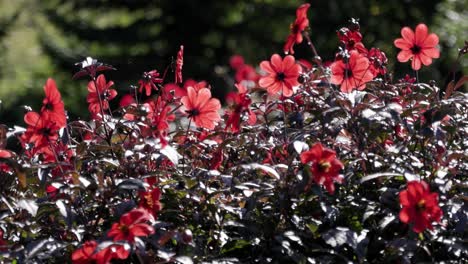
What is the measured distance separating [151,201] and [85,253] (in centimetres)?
21

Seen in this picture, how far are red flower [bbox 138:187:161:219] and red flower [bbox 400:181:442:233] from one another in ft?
1.87

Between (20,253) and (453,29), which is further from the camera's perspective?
(453,29)

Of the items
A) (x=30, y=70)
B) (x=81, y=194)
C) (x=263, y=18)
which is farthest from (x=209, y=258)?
(x=30, y=70)

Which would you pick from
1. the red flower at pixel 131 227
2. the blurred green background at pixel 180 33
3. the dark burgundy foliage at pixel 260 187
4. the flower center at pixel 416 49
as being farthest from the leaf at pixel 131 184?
the blurred green background at pixel 180 33

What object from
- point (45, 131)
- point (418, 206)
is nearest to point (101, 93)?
point (45, 131)

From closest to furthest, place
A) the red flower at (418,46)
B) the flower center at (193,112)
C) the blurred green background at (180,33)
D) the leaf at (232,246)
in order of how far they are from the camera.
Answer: the leaf at (232,246), the flower center at (193,112), the red flower at (418,46), the blurred green background at (180,33)

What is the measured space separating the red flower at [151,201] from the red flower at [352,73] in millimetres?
679

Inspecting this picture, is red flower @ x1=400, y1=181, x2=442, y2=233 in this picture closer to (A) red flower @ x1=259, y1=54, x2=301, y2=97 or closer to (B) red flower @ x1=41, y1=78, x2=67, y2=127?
(A) red flower @ x1=259, y1=54, x2=301, y2=97

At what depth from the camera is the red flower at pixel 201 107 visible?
2.47 m

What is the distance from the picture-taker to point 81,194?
2.35 m

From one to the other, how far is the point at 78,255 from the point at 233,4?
28.1 ft

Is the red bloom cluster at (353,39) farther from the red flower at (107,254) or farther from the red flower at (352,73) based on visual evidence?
the red flower at (107,254)

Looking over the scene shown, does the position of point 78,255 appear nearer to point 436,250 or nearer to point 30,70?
point 436,250

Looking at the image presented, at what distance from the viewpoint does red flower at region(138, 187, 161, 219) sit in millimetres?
2098
